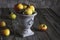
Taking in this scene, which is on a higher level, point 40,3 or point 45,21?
point 45,21

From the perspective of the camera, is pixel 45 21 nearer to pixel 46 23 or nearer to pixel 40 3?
pixel 46 23

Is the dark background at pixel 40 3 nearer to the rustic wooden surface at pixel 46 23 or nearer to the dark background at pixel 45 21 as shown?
the dark background at pixel 45 21

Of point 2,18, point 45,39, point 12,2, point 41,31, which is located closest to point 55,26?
point 41,31

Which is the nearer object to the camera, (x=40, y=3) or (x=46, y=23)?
(x=46, y=23)

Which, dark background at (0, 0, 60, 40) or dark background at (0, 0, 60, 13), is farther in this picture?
dark background at (0, 0, 60, 13)

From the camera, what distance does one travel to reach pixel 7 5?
8.27 ft

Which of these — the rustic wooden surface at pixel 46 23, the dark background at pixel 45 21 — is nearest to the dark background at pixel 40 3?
the dark background at pixel 45 21

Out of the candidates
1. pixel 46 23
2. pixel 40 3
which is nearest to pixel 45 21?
pixel 46 23

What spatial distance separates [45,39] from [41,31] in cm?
15

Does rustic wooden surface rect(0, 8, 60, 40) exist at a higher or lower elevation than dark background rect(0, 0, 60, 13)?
higher

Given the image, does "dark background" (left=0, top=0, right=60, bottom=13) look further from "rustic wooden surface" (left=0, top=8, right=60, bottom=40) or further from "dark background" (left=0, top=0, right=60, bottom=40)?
"rustic wooden surface" (left=0, top=8, right=60, bottom=40)

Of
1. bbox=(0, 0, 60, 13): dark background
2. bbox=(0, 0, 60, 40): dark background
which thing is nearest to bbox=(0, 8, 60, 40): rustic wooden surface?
bbox=(0, 0, 60, 40): dark background

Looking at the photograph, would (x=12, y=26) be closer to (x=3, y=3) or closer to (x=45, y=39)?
(x=45, y=39)

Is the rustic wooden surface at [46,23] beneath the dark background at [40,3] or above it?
above
